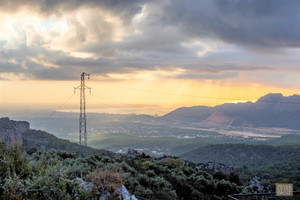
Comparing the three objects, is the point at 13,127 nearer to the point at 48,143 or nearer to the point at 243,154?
the point at 48,143

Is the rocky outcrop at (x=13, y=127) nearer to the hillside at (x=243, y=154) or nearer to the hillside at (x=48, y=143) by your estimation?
the hillside at (x=48, y=143)

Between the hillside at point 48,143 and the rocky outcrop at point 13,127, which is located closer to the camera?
the hillside at point 48,143

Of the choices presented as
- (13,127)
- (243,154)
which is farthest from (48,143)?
(243,154)

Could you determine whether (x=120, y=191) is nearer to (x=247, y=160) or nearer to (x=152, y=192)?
(x=152, y=192)

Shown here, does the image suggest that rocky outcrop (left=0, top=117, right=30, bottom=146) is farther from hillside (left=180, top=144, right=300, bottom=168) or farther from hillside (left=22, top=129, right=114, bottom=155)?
hillside (left=180, top=144, right=300, bottom=168)

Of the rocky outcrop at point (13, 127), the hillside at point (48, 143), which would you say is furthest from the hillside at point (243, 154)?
the rocky outcrop at point (13, 127)

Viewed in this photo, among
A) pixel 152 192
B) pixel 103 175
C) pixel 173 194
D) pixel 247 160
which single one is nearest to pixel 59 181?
pixel 103 175

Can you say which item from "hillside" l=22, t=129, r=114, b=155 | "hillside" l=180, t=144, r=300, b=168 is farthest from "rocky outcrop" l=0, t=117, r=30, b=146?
"hillside" l=180, t=144, r=300, b=168

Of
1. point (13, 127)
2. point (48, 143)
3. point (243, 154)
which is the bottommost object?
point (243, 154)

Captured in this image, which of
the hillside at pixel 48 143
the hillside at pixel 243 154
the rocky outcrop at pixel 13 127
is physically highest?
the rocky outcrop at pixel 13 127

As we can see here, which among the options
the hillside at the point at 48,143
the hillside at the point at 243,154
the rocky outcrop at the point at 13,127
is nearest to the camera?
the hillside at the point at 48,143

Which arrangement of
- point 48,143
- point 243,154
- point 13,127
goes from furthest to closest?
point 243,154
point 13,127
point 48,143
